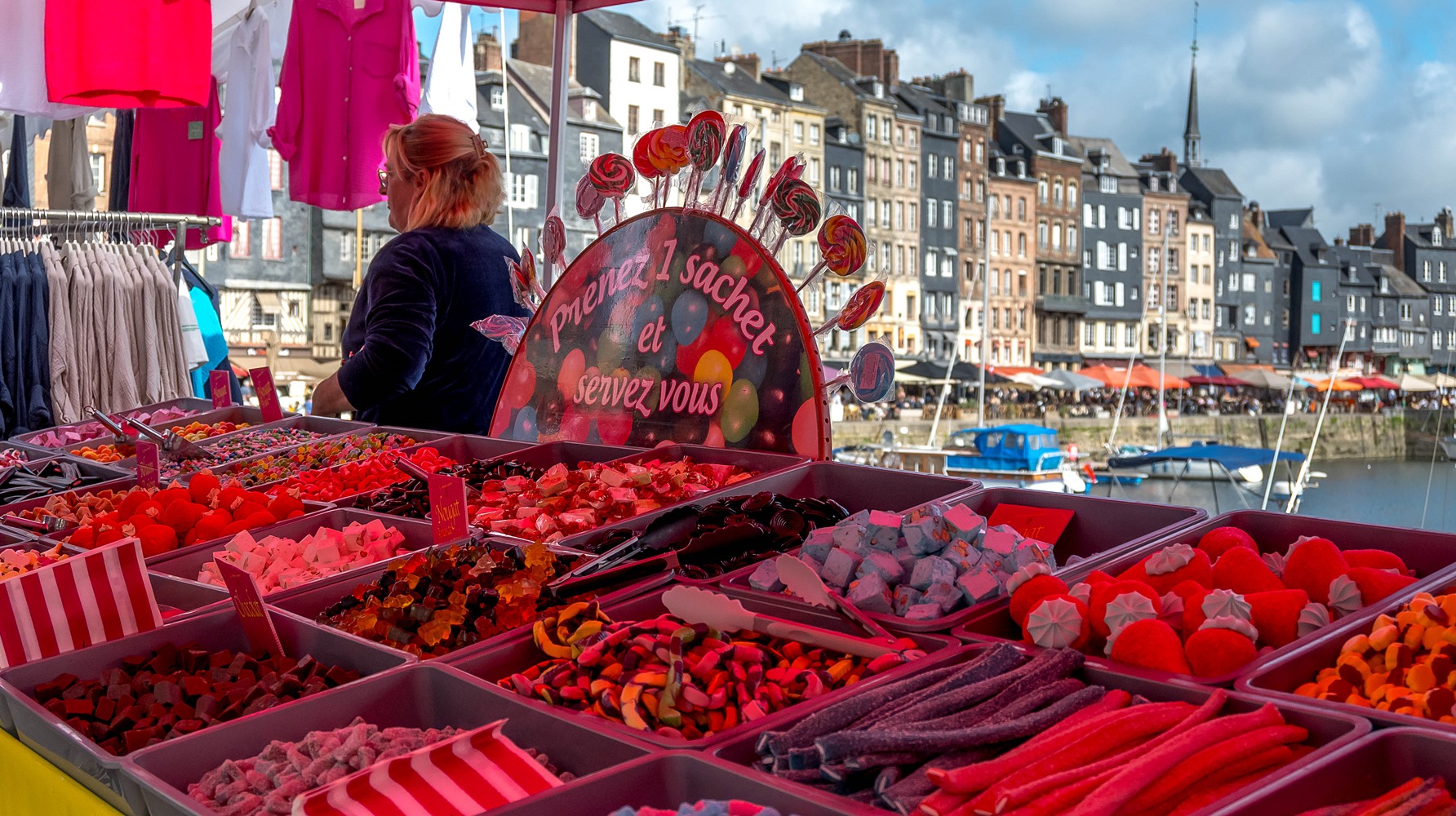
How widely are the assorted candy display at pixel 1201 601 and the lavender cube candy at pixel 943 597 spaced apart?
2.2 inches

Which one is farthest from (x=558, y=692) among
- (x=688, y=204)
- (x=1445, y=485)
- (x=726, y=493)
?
(x=1445, y=485)

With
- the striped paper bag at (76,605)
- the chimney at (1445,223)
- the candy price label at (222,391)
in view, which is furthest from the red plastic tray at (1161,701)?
the chimney at (1445,223)

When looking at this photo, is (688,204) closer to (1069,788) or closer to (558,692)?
(558,692)

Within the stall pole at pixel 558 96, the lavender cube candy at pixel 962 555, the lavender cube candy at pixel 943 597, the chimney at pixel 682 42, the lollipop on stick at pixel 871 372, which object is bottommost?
the lavender cube candy at pixel 943 597

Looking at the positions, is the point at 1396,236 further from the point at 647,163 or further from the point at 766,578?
the point at 766,578

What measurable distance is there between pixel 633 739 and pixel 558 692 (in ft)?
0.47

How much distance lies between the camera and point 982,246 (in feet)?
148

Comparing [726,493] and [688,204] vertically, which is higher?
[688,204]

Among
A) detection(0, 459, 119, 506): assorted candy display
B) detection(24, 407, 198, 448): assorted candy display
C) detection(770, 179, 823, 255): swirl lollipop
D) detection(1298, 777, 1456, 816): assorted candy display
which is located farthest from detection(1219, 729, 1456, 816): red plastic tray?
detection(24, 407, 198, 448): assorted candy display

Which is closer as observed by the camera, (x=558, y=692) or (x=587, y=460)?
(x=558, y=692)

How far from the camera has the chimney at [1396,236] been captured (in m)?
32.0

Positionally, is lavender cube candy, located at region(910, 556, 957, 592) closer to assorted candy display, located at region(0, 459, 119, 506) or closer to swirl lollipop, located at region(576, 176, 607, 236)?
swirl lollipop, located at region(576, 176, 607, 236)

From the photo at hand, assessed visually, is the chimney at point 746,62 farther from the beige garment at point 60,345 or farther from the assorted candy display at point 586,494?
the assorted candy display at point 586,494

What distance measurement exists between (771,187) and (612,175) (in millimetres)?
441
